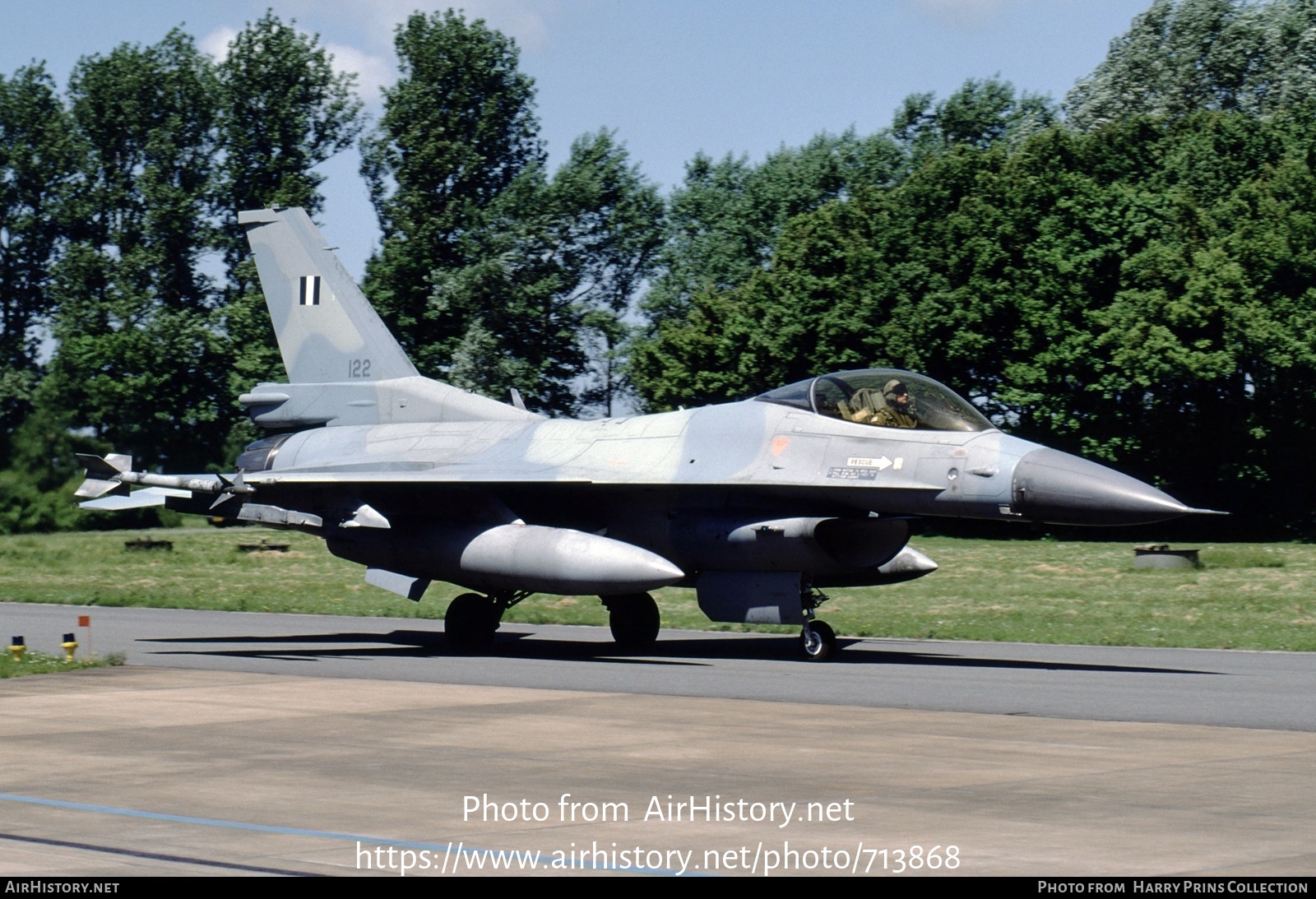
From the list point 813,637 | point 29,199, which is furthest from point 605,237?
point 813,637

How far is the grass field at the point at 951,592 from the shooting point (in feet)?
70.4

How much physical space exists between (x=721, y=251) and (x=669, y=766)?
58.1 meters

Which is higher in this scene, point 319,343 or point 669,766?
point 319,343

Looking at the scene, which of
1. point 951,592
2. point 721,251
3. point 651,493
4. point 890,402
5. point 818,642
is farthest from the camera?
point 721,251

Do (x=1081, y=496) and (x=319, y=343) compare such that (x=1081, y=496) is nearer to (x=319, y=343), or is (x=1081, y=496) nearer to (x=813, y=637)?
(x=813, y=637)

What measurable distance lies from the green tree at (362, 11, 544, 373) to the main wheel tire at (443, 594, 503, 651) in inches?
1737

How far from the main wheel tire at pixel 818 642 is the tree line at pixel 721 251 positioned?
2447 centimetres

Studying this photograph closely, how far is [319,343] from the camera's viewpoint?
21875 millimetres

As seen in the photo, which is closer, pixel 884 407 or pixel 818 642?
pixel 884 407

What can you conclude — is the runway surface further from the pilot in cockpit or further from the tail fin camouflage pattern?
the tail fin camouflage pattern

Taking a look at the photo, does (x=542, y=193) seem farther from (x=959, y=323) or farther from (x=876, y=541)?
(x=876, y=541)

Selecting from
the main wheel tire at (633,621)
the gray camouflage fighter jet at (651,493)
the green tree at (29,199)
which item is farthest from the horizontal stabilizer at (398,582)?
the green tree at (29,199)

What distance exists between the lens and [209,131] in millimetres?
74250
